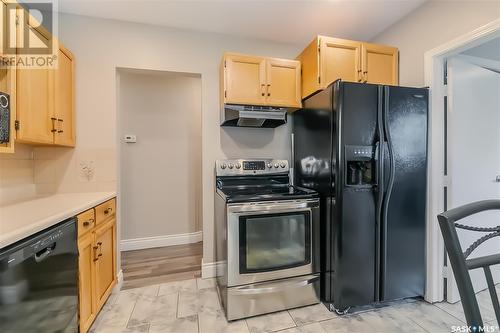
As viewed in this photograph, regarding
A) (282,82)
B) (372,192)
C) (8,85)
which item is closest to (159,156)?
(8,85)

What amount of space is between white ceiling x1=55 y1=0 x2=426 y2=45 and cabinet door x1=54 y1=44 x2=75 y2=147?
1.68 ft

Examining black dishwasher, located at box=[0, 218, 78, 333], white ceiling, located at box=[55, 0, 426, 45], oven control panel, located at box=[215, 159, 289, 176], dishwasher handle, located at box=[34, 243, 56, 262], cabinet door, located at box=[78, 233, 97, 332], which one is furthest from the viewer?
oven control panel, located at box=[215, 159, 289, 176]

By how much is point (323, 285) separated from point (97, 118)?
252cm

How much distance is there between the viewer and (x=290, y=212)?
187 cm

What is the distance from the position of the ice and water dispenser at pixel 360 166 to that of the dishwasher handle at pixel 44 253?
189 centimetres

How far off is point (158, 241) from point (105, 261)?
4.81 feet

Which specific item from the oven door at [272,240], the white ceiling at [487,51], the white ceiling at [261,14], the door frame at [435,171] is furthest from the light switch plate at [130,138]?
the white ceiling at [487,51]

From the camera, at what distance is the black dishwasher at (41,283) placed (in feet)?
3.06

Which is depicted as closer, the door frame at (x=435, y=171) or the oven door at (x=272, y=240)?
the oven door at (x=272, y=240)

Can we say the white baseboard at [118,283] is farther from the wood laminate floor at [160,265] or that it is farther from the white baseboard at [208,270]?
the white baseboard at [208,270]

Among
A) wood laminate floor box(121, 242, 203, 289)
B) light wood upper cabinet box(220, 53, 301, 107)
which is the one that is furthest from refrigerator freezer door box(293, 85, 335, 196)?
wood laminate floor box(121, 242, 203, 289)

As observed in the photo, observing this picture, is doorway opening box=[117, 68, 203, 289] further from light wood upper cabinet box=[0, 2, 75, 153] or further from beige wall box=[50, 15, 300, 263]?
light wood upper cabinet box=[0, 2, 75, 153]

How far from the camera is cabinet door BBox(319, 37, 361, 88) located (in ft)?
6.91

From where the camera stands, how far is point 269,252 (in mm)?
1843
